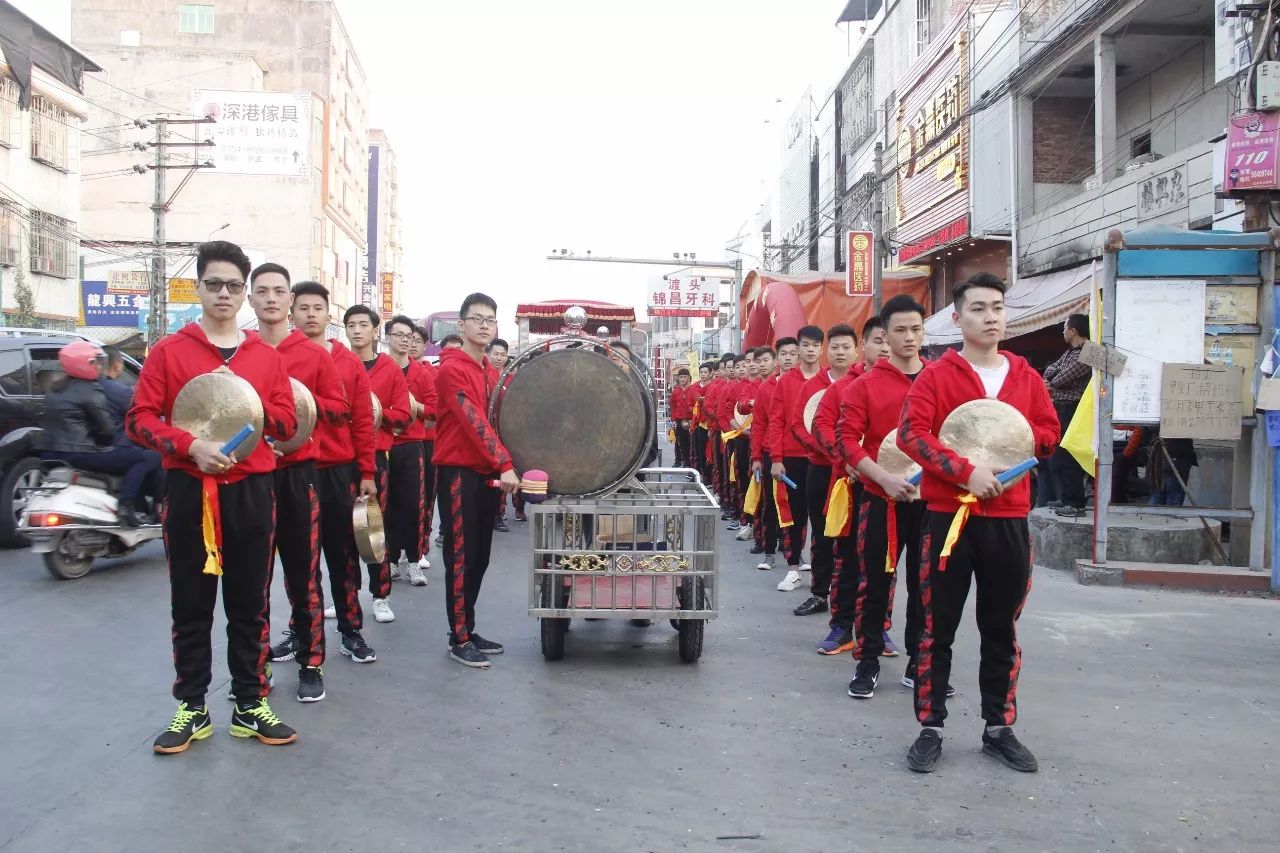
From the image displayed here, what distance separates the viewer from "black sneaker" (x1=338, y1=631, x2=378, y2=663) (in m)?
5.75

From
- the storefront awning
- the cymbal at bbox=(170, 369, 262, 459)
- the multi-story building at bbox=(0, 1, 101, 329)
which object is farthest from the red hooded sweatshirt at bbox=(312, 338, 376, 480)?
the multi-story building at bbox=(0, 1, 101, 329)

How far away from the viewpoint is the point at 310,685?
5.02 metres

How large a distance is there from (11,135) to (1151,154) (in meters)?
25.3

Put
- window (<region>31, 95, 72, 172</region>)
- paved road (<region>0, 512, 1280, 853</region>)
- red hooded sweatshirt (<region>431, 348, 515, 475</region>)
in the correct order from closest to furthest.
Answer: paved road (<region>0, 512, 1280, 853</region>) → red hooded sweatshirt (<region>431, 348, 515, 475</region>) → window (<region>31, 95, 72, 172</region>)

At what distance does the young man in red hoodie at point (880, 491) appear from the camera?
535 cm

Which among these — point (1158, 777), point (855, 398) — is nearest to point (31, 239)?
point (855, 398)

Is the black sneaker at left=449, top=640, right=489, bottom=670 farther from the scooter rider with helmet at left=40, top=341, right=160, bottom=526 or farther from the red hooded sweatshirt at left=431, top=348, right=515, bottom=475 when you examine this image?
the scooter rider with helmet at left=40, top=341, right=160, bottom=526

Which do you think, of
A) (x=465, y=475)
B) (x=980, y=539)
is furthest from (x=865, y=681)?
(x=465, y=475)

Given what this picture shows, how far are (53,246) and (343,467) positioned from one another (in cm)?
2723

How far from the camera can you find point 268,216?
4703cm

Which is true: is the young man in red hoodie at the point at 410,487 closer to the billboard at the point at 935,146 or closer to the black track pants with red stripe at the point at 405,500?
the black track pants with red stripe at the point at 405,500

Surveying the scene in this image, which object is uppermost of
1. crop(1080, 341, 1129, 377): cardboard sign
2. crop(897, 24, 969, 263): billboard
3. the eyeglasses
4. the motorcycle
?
crop(897, 24, 969, 263): billboard

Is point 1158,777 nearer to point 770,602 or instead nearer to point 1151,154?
point 770,602

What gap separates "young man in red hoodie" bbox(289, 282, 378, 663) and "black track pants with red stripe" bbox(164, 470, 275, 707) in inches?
34.1
